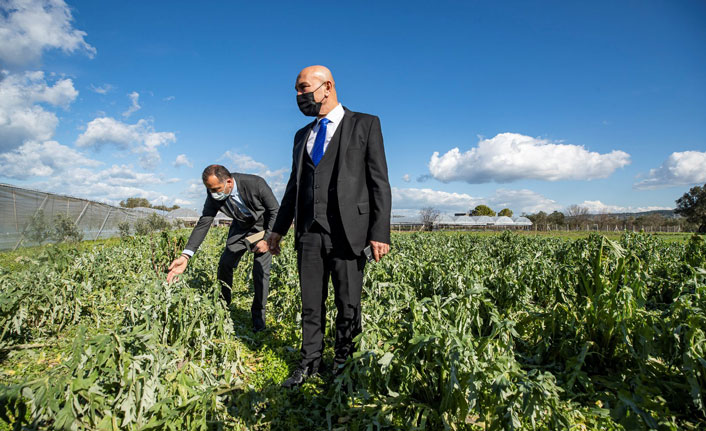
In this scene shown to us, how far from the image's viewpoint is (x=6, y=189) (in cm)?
1137

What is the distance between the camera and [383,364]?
72.9 inches

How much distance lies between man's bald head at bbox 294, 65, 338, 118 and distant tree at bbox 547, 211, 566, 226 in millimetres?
77492

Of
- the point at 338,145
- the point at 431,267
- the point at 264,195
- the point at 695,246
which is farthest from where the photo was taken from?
the point at 695,246

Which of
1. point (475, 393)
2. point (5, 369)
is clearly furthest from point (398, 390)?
point (5, 369)

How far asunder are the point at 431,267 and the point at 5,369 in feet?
15.4

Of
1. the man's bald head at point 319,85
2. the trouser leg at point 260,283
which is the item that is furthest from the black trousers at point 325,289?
the trouser leg at point 260,283

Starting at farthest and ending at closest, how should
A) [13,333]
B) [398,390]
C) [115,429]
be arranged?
[13,333] < [398,390] < [115,429]

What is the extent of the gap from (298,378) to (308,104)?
2128mm

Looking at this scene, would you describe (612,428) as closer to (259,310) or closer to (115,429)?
(115,429)

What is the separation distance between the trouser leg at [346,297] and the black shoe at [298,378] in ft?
0.95

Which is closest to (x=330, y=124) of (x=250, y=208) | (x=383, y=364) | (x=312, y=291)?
(x=312, y=291)

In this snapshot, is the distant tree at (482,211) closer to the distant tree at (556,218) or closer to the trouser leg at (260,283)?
the distant tree at (556,218)

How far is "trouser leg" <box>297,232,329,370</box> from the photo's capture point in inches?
99.7

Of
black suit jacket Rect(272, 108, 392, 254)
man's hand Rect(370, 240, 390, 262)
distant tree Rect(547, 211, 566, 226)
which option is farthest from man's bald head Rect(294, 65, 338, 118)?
distant tree Rect(547, 211, 566, 226)
